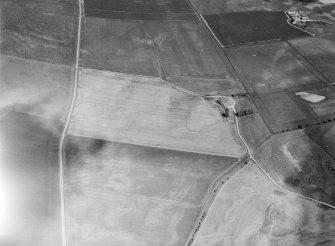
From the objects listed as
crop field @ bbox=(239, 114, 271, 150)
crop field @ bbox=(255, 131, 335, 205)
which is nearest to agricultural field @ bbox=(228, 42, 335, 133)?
crop field @ bbox=(239, 114, 271, 150)

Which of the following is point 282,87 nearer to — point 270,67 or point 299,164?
point 270,67

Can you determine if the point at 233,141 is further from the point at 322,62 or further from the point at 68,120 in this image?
the point at 322,62

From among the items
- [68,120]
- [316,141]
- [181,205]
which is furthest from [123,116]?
[316,141]

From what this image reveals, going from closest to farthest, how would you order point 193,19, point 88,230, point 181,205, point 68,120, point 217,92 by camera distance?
point 88,230 → point 181,205 → point 68,120 → point 217,92 → point 193,19

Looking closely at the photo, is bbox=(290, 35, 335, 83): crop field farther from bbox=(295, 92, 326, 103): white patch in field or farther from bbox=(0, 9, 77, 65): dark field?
bbox=(0, 9, 77, 65): dark field

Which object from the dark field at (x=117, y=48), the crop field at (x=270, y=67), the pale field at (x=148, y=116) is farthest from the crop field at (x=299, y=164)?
the dark field at (x=117, y=48)

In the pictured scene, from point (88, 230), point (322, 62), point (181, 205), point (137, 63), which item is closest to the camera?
point (88, 230)

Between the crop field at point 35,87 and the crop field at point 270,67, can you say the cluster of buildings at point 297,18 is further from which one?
the crop field at point 35,87
